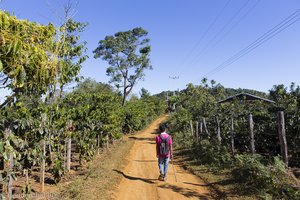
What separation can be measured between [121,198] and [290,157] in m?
6.37

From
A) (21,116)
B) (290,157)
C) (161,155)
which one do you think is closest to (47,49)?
(21,116)

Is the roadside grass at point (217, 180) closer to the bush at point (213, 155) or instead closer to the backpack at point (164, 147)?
the bush at point (213, 155)

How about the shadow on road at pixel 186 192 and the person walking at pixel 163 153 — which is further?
the person walking at pixel 163 153

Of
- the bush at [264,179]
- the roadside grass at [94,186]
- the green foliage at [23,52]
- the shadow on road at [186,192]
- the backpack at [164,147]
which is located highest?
the green foliage at [23,52]

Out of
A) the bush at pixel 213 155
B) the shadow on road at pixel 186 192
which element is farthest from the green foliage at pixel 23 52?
the bush at pixel 213 155

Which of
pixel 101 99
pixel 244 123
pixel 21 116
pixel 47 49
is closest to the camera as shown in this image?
pixel 47 49

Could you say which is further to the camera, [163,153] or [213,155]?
[213,155]

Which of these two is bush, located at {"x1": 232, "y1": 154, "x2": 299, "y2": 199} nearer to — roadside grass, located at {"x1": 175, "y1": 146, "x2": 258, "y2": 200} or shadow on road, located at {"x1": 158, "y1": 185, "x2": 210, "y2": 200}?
roadside grass, located at {"x1": 175, "y1": 146, "x2": 258, "y2": 200}

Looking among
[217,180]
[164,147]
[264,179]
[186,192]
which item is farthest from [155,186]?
[264,179]

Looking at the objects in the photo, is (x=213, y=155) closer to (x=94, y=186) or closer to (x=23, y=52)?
(x=94, y=186)

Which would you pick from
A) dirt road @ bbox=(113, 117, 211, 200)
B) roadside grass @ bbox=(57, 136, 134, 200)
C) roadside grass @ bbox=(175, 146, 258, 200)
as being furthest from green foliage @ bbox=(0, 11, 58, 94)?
roadside grass @ bbox=(175, 146, 258, 200)

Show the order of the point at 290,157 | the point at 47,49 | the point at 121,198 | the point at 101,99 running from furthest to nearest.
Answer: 1. the point at 101,99
2. the point at 290,157
3. the point at 121,198
4. the point at 47,49

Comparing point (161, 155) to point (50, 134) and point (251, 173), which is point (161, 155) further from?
point (50, 134)

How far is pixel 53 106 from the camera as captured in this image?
7.61 metres
